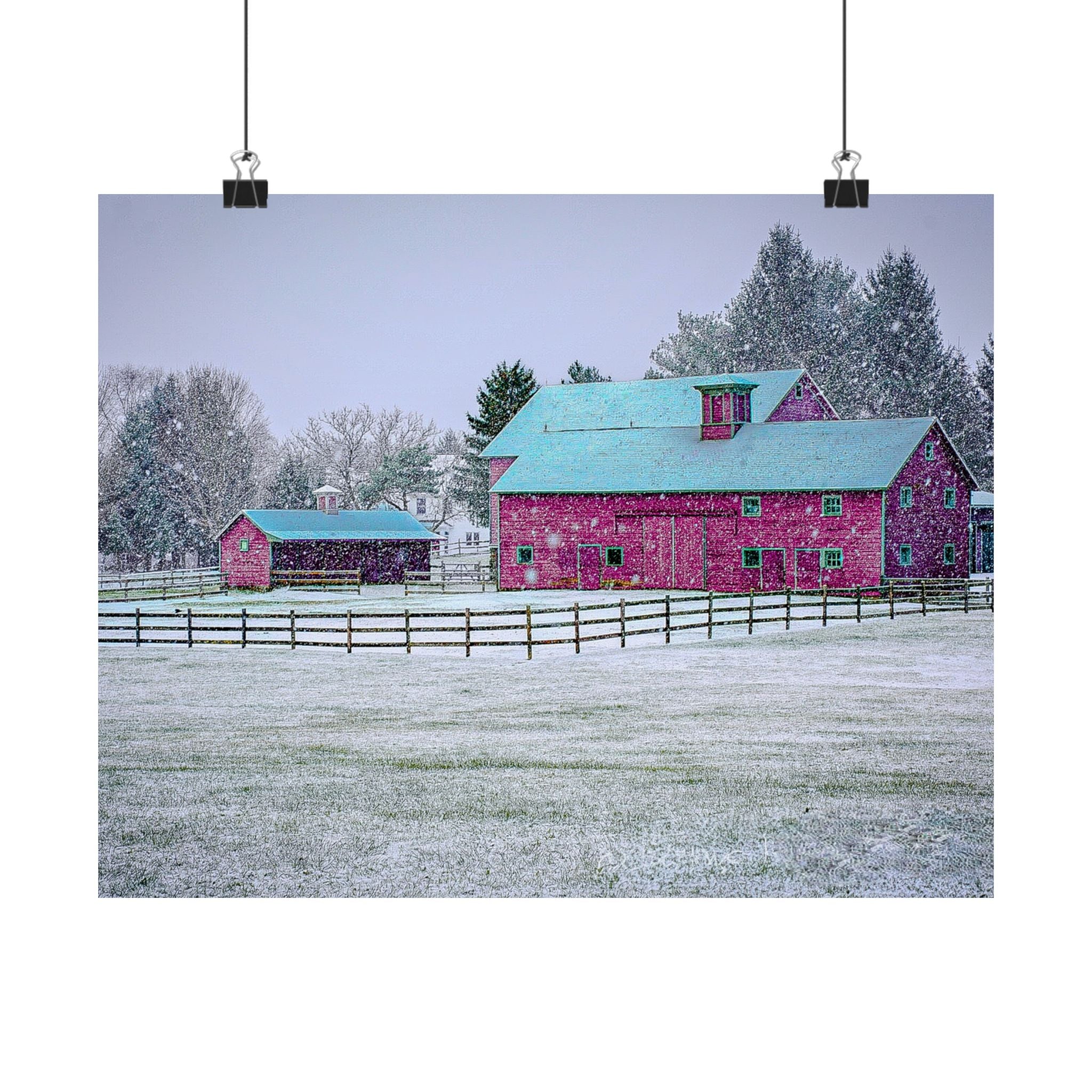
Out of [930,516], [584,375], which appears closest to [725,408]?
[584,375]

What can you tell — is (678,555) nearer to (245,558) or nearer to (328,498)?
(328,498)

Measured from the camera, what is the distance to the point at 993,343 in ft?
22.4

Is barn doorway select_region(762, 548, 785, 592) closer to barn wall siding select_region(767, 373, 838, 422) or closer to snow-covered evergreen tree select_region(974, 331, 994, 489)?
barn wall siding select_region(767, 373, 838, 422)

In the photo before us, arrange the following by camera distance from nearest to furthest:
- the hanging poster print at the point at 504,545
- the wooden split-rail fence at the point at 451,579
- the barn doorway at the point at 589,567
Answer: the hanging poster print at the point at 504,545 → the wooden split-rail fence at the point at 451,579 → the barn doorway at the point at 589,567

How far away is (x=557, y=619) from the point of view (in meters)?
8.60

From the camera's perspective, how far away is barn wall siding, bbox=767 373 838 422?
8031 mm

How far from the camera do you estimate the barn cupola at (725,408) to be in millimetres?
7934

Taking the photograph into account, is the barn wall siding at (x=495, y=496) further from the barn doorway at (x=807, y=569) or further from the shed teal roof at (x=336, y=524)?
the barn doorway at (x=807, y=569)

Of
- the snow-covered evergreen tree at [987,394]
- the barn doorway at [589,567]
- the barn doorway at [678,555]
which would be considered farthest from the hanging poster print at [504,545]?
the barn doorway at [589,567]

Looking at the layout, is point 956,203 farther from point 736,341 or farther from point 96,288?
point 96,288

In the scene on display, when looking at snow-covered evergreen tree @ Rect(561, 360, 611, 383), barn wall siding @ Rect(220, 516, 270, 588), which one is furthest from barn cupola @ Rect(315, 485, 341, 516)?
snow-covered evergreen tree @ Rect(561, 360, 611, 383)

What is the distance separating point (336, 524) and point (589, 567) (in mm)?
2566

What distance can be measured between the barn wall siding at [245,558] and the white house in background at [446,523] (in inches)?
44.9

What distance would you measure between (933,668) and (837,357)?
8.70 feet
